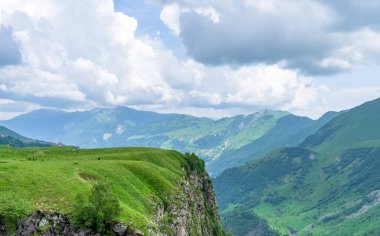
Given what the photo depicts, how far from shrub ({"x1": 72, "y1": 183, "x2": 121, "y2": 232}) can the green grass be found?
8.83 feet

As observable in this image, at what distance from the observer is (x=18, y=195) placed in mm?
73688

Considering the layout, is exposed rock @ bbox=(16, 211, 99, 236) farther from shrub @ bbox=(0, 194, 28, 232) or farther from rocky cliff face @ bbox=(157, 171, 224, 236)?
rocky cliff face @ bbox=(157, 171, 224, 236)

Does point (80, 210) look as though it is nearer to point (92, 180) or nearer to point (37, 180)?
point (37, 180)

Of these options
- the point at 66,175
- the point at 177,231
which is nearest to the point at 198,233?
the point at 177,231

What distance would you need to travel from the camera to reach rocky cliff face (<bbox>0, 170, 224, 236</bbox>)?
232 feet

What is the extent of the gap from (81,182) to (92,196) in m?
14.7

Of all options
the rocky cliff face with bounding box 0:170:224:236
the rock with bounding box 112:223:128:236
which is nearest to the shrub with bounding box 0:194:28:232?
the rocky cliff face with bounding box 0:170:224:236

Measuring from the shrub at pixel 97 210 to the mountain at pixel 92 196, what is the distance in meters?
0.20

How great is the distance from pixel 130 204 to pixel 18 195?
24.8 metres

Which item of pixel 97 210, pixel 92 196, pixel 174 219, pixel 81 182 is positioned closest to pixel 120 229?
pixel 97 210

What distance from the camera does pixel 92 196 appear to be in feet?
243

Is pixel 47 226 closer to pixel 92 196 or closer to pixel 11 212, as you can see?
pixel 11 212

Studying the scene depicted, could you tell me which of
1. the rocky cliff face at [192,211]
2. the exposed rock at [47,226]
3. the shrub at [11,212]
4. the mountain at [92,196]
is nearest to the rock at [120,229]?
the mountain at [92,196]

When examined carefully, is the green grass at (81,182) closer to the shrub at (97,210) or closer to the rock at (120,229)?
the rock at (120,229)
